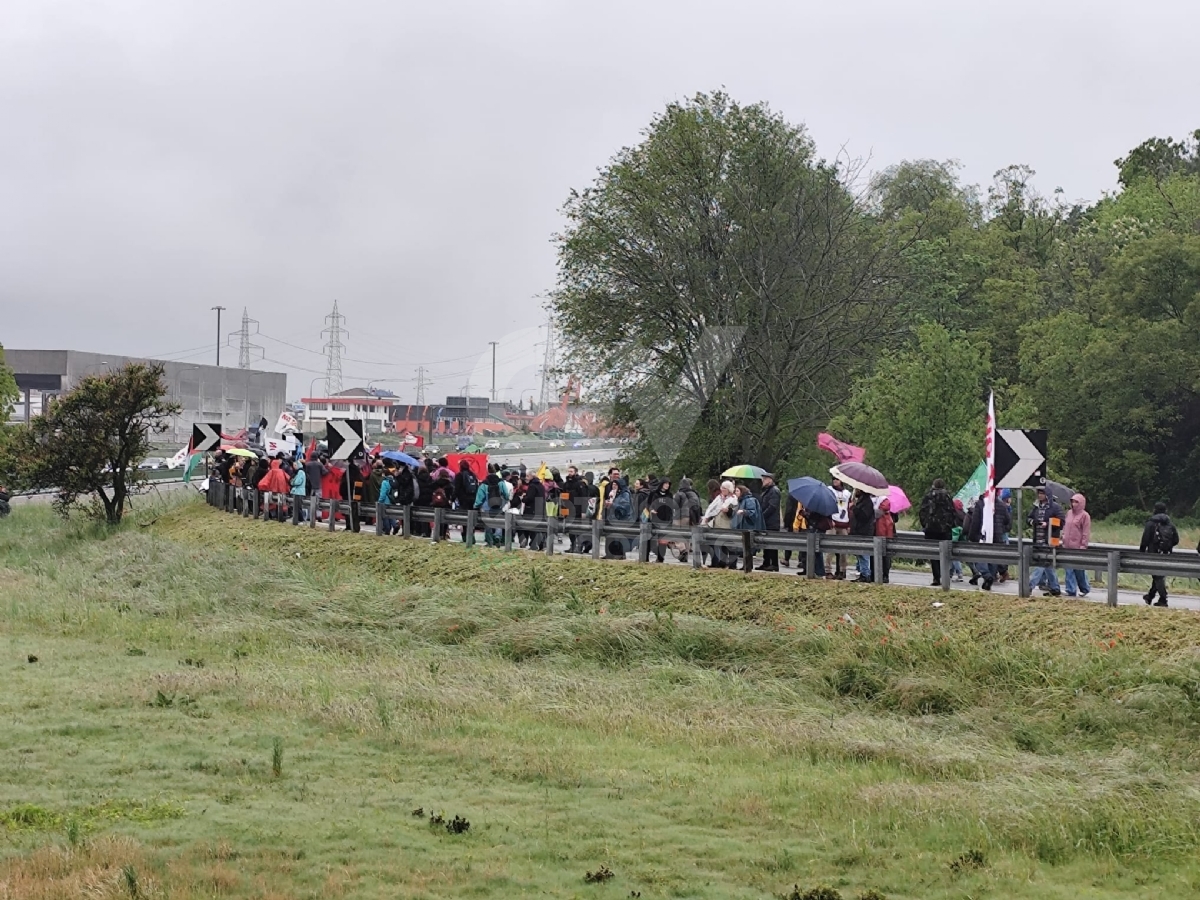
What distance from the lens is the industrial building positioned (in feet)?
350

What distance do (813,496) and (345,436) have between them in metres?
12.4

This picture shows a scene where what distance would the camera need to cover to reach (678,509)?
27109 mm

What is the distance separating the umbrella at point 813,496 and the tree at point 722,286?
55.1 ft

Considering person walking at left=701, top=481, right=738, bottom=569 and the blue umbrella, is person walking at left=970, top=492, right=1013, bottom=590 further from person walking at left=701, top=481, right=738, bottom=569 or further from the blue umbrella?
the blue umbrella

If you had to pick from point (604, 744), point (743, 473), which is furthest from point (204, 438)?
point (604, 744)

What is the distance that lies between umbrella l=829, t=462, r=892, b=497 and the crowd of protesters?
46cm

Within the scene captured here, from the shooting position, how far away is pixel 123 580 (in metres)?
30.2

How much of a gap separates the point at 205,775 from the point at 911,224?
6334 centimetres

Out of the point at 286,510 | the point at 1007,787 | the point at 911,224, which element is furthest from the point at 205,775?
the point at 911,224

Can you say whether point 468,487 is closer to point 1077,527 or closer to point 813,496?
point 813,496

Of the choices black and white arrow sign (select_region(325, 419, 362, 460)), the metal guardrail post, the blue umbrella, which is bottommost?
the metal guardrail post

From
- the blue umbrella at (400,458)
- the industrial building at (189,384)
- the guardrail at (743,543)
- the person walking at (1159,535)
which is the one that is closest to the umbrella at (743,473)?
the guardrail at (743,543)

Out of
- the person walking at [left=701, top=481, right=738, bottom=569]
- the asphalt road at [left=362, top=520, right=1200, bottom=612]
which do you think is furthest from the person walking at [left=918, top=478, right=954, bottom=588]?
the person walking at [left=701, top=481, right=738, bottom=569]

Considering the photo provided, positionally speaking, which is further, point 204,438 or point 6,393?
point 6,393
